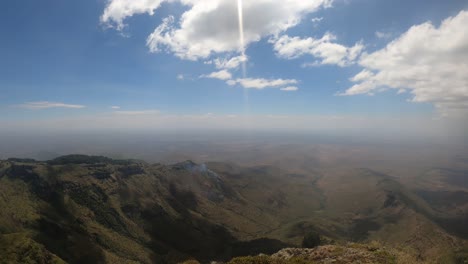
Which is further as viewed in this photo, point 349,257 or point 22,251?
point 22,251

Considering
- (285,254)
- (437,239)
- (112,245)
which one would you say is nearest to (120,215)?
(112,245)

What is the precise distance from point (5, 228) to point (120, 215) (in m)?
68.4

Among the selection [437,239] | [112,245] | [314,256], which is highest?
[314,256]

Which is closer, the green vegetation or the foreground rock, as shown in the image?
the foreground rock

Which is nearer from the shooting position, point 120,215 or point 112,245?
point 112,245

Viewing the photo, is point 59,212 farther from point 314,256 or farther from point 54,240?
point 314,256

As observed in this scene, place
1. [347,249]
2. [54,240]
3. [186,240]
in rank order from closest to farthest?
[347,249] < [54,240] < [186,240]

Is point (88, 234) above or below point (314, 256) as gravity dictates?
below

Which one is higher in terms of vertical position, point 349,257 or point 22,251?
point 349,257

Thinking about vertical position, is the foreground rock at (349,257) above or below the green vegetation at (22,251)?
above

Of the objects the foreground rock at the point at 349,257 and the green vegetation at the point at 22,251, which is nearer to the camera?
the foreground rock at the point at 349,257

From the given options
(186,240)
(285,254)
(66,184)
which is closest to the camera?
(285,254)

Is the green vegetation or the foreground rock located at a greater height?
the foreground rock

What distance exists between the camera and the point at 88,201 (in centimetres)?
18988
